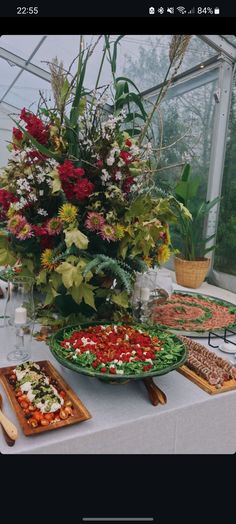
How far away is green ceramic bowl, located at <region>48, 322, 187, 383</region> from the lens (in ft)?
2.27

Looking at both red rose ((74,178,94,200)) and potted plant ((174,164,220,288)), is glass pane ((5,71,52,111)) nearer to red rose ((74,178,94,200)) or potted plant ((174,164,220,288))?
potted plant ((174,164,220,288))

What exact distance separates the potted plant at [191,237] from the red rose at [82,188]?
3.32ft

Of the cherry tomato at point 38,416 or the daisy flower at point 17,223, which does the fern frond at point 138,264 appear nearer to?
the daisy flower at point 17,223

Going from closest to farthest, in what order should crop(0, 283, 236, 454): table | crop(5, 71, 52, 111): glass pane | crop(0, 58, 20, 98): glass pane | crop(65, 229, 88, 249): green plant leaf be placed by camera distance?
crop(0, 283, 236, 454): table
crop(65, 229, 88, 249): green plant leaf
crop(0, 58, 20, 98): glass pane
crop(5, 71, 52, 111): glass pane

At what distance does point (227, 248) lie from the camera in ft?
7.47

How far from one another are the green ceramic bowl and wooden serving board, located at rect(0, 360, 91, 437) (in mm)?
48

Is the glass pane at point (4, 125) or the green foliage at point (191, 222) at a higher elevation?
the glass pane at point (4, 125)

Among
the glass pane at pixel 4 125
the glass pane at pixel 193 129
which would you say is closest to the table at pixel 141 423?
the glass pane at pixel 193 129

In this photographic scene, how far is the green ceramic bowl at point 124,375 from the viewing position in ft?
2.27

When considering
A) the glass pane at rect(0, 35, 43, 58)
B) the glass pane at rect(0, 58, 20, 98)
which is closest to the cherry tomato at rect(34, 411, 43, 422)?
the glass pane at rect(0, 35, 43, 58)

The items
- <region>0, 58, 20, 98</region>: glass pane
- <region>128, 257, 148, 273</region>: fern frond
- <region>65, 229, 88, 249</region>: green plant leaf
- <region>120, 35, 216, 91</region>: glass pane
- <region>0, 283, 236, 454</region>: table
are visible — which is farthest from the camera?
<region>0, 58, 20, 98</region>: glass pane

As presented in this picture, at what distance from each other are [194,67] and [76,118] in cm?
176

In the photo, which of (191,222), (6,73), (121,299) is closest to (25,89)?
(6,73)
